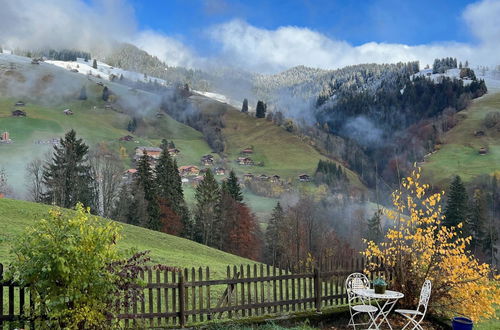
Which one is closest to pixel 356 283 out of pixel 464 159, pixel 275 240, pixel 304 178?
pixel 275 240

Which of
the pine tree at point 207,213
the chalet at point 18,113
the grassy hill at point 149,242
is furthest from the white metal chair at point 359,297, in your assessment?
the chalet at point 18,113

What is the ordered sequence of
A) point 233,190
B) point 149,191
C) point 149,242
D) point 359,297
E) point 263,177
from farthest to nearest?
point 263,177 < point 233,190 < point 149,191 < point 149,242 < point 359,297

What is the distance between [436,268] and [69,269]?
9.90 metres

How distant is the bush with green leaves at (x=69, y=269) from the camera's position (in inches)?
282

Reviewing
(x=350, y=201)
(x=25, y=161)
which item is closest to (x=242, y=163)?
(x=350, y=201)

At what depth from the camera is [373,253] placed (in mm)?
13102

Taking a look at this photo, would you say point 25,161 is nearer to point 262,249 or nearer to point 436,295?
point 262,249

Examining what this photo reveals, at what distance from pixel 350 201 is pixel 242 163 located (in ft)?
231

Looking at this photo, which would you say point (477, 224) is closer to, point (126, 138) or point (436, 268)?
point (436, 268)

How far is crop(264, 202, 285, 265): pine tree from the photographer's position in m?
69.1

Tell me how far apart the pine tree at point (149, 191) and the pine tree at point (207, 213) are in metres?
7.63

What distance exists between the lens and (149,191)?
214 feet

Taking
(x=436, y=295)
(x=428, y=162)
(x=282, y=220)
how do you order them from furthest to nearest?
(x=428, y=162) → (x=282, y=220) → (x=436, y=295)

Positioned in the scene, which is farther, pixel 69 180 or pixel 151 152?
pixel 151 152
